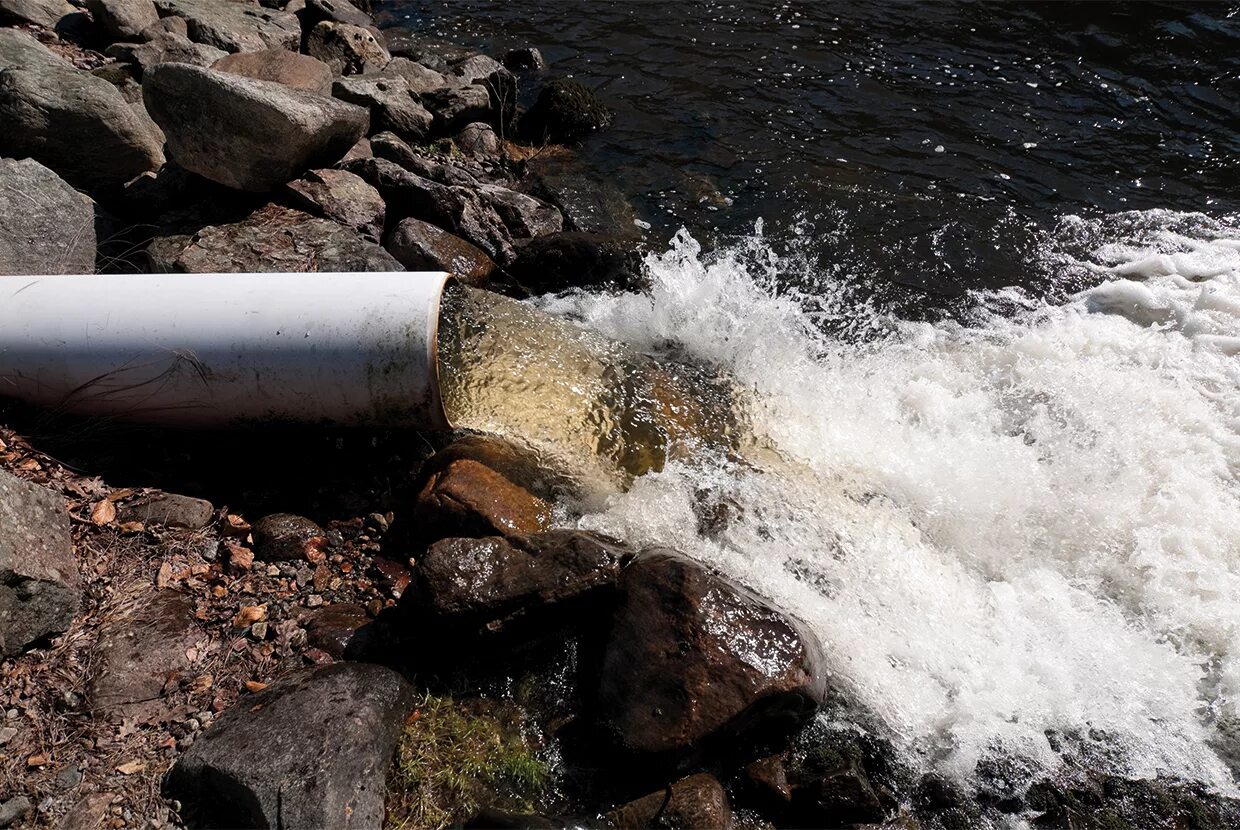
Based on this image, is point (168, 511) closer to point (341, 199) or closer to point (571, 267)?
point (341, 199)

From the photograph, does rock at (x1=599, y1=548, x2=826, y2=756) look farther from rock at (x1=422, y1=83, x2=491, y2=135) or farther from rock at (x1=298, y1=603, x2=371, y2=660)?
rock at (x1=422, y1=83, x2=491, y2=135)

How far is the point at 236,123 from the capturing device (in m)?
5.61

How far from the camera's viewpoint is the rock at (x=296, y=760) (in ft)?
10.0

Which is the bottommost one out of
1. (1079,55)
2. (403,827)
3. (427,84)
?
(403,827)

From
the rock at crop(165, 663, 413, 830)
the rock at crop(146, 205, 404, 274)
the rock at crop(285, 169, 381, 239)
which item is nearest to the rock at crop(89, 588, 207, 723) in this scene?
the rock at crop(165, 663, 413, 830)

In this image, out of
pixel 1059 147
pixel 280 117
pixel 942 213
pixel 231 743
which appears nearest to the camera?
pixel 231 743

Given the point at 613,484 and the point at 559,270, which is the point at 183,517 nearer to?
the point at 613,484

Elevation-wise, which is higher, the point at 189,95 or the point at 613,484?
the point at 189,95

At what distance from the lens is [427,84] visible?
941 cm

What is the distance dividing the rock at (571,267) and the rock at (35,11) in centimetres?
552

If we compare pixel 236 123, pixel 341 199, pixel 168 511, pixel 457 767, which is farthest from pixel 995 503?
pixel 236 123

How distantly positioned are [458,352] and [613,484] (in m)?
1.39

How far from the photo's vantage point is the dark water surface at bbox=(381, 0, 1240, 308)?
7988 mm

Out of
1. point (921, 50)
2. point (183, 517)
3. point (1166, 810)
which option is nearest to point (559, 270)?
point (183, 517)
